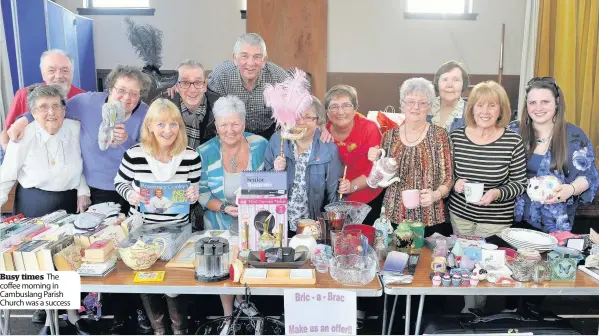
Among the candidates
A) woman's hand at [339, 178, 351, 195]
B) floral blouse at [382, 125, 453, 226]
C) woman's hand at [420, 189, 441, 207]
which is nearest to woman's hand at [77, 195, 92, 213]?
woman's hand at [339, 178, 351, 195]

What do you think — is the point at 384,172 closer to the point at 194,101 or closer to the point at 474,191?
the point at 474,191

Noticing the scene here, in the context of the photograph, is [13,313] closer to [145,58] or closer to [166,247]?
[166,247]

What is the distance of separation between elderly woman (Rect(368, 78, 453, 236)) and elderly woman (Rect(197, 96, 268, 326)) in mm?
657

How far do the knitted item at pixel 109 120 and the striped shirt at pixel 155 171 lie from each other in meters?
0.21

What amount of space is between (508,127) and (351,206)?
3.51 ft

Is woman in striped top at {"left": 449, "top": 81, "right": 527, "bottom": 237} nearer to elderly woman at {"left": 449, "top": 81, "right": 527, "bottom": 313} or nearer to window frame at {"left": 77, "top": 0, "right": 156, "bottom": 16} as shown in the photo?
elderly woman at {"left": 449, "top": 81, "right": 527, "bottom": 313}

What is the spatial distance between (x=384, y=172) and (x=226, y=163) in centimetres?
82

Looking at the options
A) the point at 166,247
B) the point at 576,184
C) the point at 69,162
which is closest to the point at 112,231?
the point at 166,247

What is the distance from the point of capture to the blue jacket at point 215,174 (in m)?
2.50

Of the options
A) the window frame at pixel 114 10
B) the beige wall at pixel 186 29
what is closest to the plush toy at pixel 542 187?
the beige wall at pixel 186 29

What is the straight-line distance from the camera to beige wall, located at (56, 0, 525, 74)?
5773mm

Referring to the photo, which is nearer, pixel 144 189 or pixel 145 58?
pixel 144 189

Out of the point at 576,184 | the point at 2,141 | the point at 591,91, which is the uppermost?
the point at 591,91

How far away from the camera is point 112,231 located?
6.82 feet
